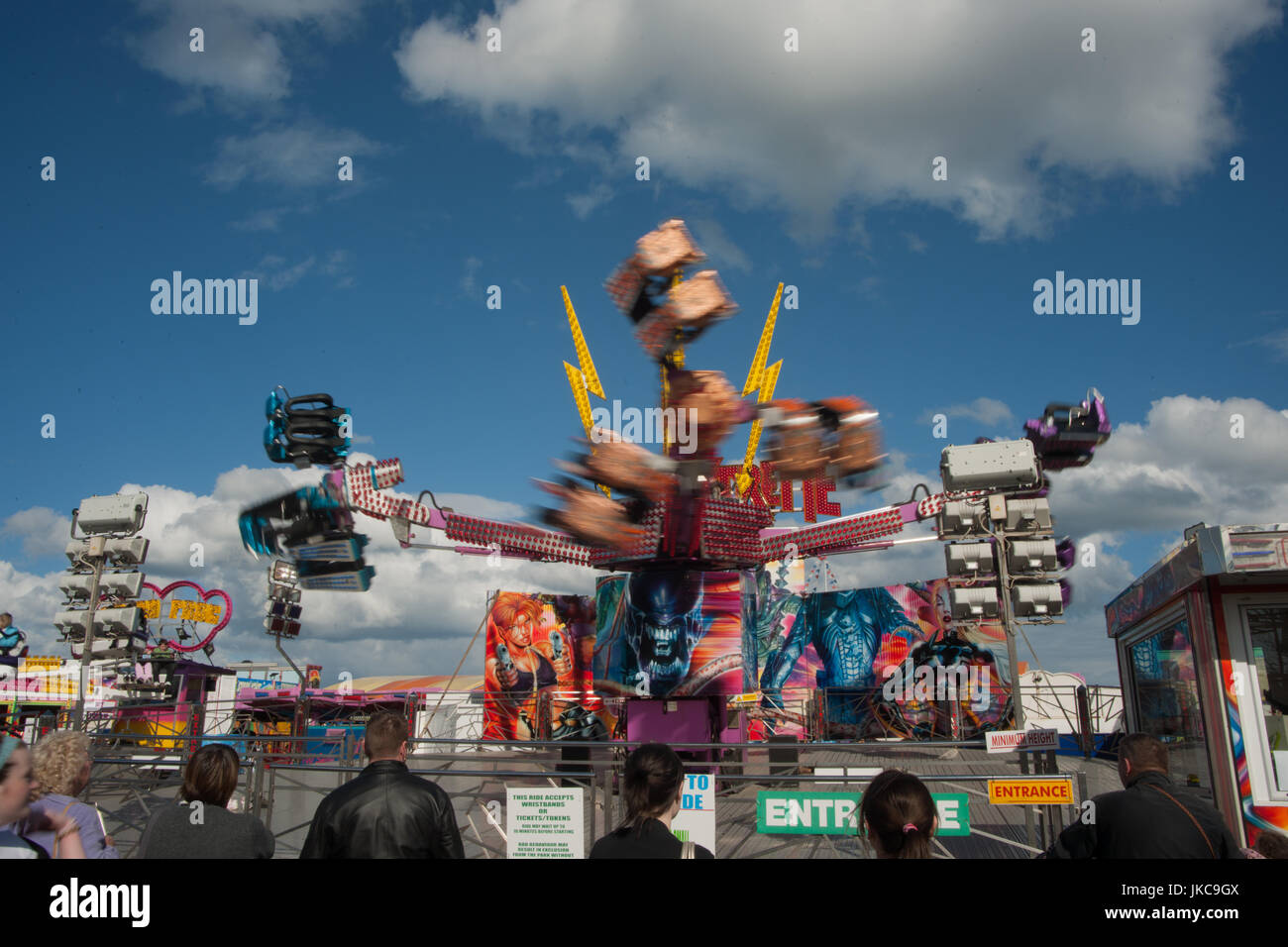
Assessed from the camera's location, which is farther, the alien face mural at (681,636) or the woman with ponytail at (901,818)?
the alien face mural at (681,636)

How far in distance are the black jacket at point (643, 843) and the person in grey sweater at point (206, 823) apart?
74.3 inches

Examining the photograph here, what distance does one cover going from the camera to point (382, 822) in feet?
13.1

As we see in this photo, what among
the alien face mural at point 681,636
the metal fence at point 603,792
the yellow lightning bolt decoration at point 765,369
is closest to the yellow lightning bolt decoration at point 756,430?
the yellow lightning bolt decoration at point 765,369

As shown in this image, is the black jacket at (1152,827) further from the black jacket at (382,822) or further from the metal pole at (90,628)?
the metal pole at (90,628)

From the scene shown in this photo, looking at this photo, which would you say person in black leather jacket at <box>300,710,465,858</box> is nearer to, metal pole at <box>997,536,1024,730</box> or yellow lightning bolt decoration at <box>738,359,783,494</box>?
metal pole at <box>997,536,1024,730</box>

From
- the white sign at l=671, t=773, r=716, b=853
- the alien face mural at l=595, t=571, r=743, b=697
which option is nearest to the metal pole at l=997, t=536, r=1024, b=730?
the white sign at l=671, t=773, r=716, b=853

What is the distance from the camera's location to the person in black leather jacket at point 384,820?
3.97 m

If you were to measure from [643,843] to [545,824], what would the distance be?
12.7ft

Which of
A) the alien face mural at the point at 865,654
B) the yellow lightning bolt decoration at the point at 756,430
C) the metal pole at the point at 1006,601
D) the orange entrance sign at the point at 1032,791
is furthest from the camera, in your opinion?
the alien face mural at the point at 865,654

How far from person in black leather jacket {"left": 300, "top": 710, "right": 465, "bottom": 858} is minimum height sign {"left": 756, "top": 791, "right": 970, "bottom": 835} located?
3606mm
